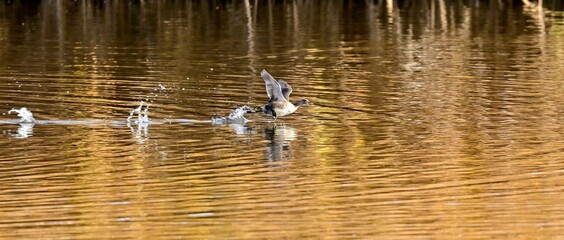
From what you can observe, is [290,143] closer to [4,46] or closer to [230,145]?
[230,145]

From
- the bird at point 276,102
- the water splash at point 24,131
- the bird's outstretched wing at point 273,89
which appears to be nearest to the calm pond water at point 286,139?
the water splash at point 24,131

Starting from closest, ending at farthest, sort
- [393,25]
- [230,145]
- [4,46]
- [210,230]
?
[210,230] < [230,145] < [4,46] < [393,25]

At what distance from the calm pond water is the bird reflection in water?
38 millimetres

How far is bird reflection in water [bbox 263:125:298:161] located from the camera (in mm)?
15453

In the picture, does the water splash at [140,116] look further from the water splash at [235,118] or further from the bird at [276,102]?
the bird at [276,102]

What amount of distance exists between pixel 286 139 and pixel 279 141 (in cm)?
18

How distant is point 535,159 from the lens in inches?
586

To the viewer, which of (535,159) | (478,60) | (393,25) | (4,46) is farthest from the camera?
(393,25)

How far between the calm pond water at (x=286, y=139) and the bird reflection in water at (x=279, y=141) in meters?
0.04

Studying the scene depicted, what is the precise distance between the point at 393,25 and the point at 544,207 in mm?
27130

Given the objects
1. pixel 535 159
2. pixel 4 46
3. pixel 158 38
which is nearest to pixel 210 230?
→ pixel 535 159

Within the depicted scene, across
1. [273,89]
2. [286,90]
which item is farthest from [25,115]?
[286,90]

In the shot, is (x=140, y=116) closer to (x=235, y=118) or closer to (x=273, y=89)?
(x=235, y=118)

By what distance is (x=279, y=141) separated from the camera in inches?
656
